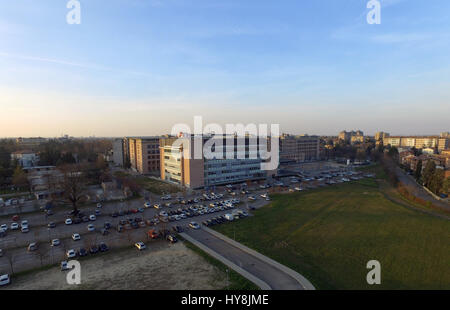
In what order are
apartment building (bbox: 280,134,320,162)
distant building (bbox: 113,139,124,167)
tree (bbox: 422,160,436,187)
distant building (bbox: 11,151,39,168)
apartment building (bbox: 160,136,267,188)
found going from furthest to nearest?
1. apartment building (bbox: 280,134,320,162)
2. distant building (bbox: 113,139,124,167)
3. distant building (bbox: 11,151,39,168)
4. tree (bbox: 422,160,436,187)
5. apartment building (bbox: 160,136,267,188)

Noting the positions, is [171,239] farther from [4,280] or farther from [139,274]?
[4,280]

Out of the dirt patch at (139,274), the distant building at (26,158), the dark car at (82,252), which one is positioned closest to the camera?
the dirt patch at (139,274)

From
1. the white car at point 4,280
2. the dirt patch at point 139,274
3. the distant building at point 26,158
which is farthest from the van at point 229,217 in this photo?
the distant building at point 26,158

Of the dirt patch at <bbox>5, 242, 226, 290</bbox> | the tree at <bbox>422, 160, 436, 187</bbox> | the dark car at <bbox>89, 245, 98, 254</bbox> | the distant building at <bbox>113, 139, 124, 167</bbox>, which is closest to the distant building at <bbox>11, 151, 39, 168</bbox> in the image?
the distant building at <bbox>113, 139, 124, 167</bbox>

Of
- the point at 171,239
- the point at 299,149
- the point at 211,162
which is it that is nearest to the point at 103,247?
the point at 171,239

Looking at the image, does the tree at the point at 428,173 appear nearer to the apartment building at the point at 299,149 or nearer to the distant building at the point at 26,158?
the apartment building at the point at 299,149

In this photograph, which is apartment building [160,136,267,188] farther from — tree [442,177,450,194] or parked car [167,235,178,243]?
tree [442,177,450,194]
